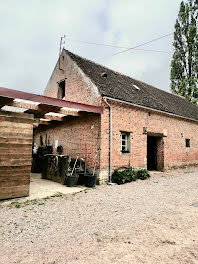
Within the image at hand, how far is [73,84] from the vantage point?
11.2 metres

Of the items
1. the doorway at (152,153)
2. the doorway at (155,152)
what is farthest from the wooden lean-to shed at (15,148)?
the doorway at (152,153)

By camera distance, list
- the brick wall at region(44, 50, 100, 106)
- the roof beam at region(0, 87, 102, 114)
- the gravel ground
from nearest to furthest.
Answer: the gravel ground → the roof beam at region(0, 87, 102, 114) → the brick wall at region(44, 50, 100, 106)

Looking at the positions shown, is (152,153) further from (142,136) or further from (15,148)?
(15,148)

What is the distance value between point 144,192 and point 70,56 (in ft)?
29.7

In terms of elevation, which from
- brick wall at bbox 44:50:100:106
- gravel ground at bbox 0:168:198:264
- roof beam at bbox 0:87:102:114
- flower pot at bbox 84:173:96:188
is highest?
brick wall at bbox 44:50:100:106

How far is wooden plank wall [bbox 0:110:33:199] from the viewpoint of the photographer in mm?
5969

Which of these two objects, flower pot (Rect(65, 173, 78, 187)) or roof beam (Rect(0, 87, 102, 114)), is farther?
flower pot (Rect(65, 173, 78, 187))

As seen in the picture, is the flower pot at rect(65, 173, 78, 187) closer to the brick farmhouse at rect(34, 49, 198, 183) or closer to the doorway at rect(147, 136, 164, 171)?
the brick farmhouse at rect(34, 49, 198, 183)

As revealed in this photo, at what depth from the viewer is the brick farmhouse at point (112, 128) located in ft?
29.5

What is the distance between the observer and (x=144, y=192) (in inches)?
285

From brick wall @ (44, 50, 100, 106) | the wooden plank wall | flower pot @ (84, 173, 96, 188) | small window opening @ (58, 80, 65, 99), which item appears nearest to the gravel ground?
the wooden plank wall

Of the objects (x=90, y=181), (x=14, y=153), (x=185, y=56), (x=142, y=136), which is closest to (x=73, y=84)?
(x=142, y=136)

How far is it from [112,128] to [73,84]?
393 centimetres

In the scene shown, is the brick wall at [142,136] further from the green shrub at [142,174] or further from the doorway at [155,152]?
the green shrub at [142,174]
